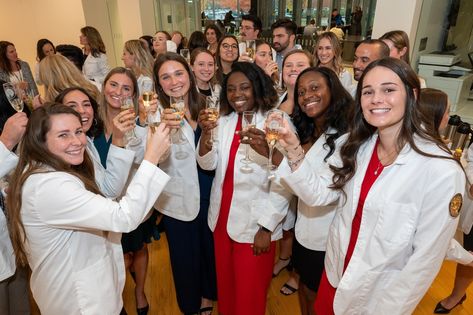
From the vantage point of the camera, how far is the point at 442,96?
6.53ft

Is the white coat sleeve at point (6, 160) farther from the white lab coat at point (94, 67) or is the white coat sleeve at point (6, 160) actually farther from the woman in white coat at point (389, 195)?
the white lab coat at point (94, 67)

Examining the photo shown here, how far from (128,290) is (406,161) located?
2.53 meters

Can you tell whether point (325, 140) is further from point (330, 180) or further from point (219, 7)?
point (219, 7)

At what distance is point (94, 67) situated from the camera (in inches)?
201

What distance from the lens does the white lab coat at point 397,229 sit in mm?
1291

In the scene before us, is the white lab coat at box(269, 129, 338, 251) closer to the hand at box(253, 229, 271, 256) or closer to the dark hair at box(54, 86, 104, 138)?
the hand at box(253, 229, 271, 256)

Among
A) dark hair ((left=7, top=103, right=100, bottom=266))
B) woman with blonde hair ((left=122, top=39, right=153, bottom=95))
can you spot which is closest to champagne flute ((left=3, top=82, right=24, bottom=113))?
dark hair ((left=7, top=103, right=100, bottom=266))

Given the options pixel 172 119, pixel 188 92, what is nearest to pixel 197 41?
pixel 188 92

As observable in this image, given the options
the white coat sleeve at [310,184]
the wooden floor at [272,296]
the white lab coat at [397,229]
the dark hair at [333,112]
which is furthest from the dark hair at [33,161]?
the wooden floor at [272,296]

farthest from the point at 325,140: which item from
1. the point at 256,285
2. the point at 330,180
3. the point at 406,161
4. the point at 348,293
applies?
the point at 256,285

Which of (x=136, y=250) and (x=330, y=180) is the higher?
(x=330, y=180)

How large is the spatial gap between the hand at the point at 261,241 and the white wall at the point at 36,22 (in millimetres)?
8293

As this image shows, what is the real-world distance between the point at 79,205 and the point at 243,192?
93cm

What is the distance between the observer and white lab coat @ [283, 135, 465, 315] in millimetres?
1291
